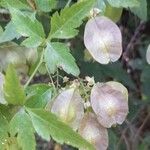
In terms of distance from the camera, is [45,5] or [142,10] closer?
[45,5]

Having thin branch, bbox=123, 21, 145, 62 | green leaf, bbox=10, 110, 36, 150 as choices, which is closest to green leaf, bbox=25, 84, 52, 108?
green leaf, bbox=10, 110, 36, 150

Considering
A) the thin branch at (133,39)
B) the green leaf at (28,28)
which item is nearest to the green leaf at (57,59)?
the green leaf at (28,28)

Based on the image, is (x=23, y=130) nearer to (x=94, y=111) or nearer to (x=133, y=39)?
(x=94, y=111)

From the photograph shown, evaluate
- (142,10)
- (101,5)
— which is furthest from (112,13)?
(101,5)

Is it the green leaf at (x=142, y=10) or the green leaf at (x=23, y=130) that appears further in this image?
the green leaf at (x=142, y=10)

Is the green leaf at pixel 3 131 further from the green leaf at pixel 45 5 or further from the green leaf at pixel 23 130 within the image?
the green leaf at pixel 45 5

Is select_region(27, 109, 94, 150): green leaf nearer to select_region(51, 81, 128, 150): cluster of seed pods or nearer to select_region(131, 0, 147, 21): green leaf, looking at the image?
select_region(51, 81, 128, 150): cluster of seed pods
